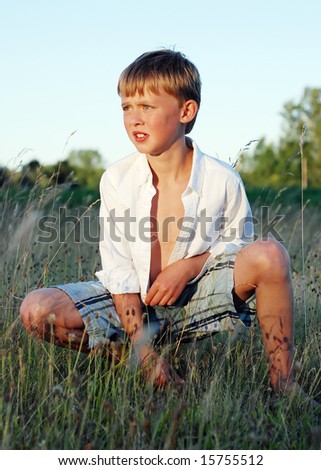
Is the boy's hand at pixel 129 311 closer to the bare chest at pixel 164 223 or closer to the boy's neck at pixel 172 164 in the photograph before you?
the bare chest at pixel 164 223

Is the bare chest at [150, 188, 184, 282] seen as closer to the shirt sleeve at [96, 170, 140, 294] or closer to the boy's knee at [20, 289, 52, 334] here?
the shirt sleeve at [96, 170, 140, 294]

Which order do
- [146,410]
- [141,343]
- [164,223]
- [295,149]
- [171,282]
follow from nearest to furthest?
1. [146,410]
2. [141,343]
3. [171,282]
4. [164,223]
5. [295,149]

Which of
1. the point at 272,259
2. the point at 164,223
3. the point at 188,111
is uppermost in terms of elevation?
the point at 188,111

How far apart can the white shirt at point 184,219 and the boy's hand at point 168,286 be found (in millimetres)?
67

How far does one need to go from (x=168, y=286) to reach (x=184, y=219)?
33 centimetres

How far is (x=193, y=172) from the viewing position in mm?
2797

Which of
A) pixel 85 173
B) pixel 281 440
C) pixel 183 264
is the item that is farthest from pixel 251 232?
pixel 85 173

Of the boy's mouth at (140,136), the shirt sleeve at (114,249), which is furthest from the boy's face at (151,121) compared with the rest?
the shirt sleeve at (114,249)

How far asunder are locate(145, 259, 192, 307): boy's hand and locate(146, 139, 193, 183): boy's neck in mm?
449

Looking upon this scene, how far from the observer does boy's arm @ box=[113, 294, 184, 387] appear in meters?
2.38

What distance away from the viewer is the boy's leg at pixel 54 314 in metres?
2.57

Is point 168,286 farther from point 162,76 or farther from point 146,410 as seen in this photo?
point 162,76

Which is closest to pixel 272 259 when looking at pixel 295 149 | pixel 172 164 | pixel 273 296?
pixel 273 296
